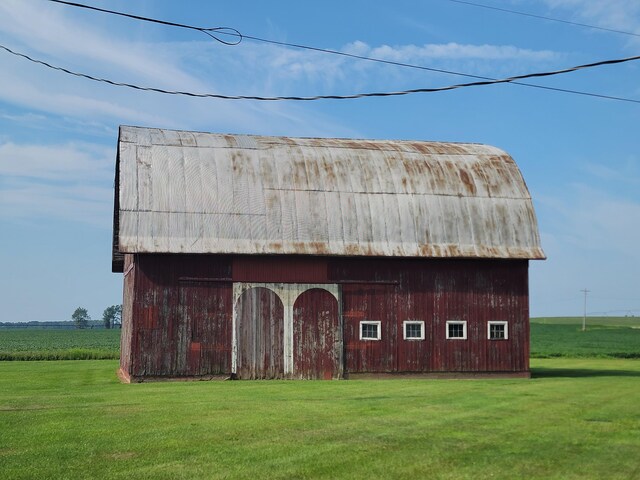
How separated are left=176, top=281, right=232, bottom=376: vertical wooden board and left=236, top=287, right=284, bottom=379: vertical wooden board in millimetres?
436

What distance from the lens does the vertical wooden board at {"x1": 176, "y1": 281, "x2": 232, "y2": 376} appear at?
29750 millimetres

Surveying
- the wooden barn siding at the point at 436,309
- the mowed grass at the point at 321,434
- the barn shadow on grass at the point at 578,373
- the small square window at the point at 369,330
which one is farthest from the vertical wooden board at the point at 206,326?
the barn shadow on grass at the point at 578,373

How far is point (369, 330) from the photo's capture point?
3145 centimetres

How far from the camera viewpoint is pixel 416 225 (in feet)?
106

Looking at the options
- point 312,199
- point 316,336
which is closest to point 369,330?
point 316,336

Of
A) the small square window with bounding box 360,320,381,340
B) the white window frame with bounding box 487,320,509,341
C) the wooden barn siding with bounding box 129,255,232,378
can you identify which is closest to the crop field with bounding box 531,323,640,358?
the white window frame with bounding box 487,320,509,341

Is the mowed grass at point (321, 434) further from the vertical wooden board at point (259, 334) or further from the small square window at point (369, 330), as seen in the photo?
the small square window at point (369, 330)

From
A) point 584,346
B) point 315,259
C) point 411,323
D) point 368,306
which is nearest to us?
point 315,259

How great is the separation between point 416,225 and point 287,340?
6154mm

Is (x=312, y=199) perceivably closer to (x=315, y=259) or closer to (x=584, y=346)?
(x=315, y=259)

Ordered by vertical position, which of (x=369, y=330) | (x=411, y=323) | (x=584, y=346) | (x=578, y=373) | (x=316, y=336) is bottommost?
(x=578, y=373)

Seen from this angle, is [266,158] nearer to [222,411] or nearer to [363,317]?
[363,317]

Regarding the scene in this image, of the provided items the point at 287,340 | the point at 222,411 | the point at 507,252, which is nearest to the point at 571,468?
the point at 222,411

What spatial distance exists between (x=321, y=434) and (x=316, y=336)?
53.0 ft
